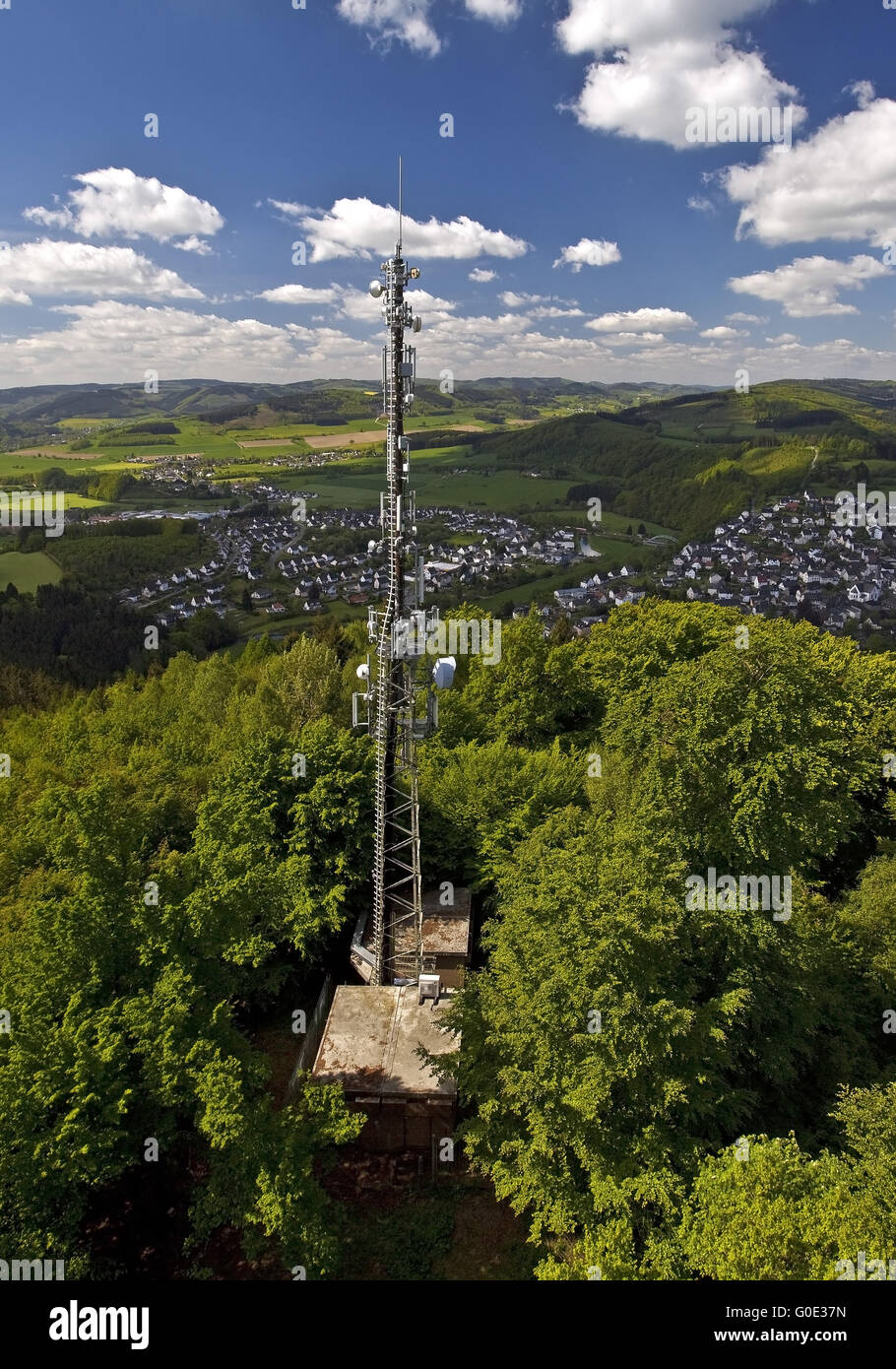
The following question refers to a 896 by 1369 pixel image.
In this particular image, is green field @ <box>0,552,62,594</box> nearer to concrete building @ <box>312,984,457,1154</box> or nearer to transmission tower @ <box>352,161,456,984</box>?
transmission tower @ <box>352,161,456,984</box>

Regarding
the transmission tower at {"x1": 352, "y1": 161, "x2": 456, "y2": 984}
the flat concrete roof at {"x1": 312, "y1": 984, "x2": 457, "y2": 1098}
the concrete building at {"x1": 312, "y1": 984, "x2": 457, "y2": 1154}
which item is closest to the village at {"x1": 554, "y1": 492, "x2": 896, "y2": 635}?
the transmission tower at {"x1": 352, "y1": 161, "x2": 456, "y2": 984}

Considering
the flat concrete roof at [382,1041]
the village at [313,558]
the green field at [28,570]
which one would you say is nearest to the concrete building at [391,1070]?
the flat concrete roof at [382,1041]

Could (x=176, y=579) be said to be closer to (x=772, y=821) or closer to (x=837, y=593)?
(x=837, y=593)

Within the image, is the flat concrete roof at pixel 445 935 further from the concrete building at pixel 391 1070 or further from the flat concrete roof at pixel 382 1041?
the concrete building at pixel 391 1070

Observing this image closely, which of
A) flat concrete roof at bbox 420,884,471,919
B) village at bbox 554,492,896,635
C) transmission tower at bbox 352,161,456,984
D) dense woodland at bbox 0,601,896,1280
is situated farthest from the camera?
village at bbox 554,492,896,635
